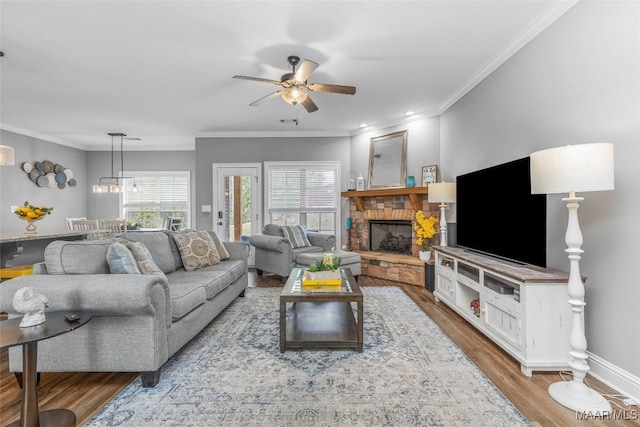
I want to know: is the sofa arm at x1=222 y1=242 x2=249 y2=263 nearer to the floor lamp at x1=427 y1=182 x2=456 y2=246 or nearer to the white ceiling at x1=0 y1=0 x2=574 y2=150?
the white ceiling at x1=0 y1=0 x2=574 y2=150

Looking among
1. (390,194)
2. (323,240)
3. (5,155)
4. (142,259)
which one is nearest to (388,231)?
(390,194)

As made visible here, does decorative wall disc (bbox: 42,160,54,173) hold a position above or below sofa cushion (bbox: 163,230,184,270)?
above

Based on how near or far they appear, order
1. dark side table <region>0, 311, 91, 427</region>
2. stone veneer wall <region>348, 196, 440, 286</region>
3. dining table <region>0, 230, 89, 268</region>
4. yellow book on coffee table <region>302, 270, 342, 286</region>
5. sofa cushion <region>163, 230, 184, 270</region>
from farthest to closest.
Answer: stone veneer wall <region>348, 196, 440, 286</region> → dining table <region>0, 230, 89, 268</region> → sofa cushion <region>163, 230, 184, 270</region> → yellow book on coffee table <region>302, 270, 342, 286</region> → dark side table <region>0, 311, 91, 427</region>

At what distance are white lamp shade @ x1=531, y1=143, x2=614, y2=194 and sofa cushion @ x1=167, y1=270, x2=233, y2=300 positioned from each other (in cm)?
275

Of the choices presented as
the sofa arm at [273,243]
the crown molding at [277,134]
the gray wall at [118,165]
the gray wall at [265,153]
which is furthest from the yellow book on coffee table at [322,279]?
the gray wall at [118,165]

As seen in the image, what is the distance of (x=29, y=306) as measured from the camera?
151 centimetres

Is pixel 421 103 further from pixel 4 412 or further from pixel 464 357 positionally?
pixel 4 412

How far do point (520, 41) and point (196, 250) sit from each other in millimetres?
3822

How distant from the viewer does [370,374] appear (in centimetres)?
215

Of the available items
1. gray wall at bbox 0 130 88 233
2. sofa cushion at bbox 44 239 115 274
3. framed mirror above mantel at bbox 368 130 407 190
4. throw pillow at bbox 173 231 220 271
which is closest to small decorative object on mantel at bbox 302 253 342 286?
throw pillow at bbox 173 231 220 271

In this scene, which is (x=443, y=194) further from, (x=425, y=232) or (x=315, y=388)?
(x=315, y=388)

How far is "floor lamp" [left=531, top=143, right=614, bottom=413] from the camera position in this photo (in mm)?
1752

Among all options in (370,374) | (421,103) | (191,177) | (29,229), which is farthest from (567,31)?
(191,177)

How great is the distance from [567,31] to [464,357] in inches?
101
